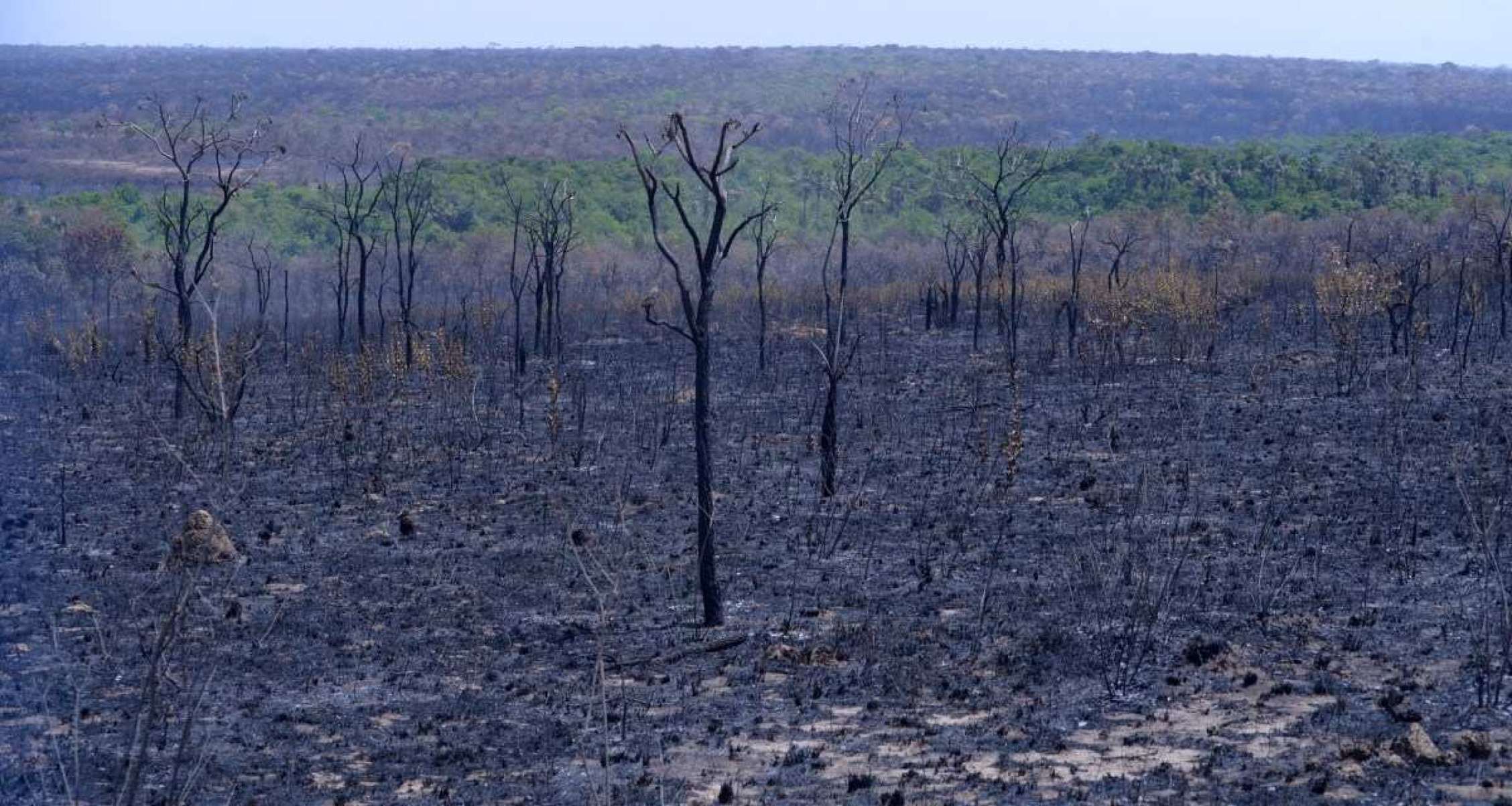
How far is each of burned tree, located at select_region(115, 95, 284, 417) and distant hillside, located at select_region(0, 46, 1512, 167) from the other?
24.0ft

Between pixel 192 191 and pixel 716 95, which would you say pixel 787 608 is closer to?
pixel 192 191

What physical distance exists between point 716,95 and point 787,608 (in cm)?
9081

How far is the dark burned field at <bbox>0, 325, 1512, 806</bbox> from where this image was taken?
8766 mm

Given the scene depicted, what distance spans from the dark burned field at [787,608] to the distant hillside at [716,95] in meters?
53.1

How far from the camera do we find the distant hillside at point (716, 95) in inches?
3164

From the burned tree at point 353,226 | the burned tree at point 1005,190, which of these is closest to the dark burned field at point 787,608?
the burned tree at point 353,226

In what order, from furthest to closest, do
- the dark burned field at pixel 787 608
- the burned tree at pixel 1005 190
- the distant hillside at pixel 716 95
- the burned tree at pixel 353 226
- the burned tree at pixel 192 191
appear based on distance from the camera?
the distant hillside at pixel 716 95
the burned tree at pixel 1005 190
the burned tree at pixel 353 226
the burned tree at pixel 192 191
the dark burned field at pixel 787 608

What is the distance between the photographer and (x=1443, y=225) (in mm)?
42625

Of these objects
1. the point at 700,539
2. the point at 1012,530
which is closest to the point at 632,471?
the point at 1012,530

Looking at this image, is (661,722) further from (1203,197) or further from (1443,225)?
(1203,197)

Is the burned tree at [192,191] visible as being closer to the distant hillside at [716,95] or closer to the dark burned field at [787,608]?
the dark burned field at [787,608]

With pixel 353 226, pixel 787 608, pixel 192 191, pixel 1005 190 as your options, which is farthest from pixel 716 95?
pixel 787 608

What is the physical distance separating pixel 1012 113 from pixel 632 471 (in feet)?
261

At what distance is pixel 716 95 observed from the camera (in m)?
100
